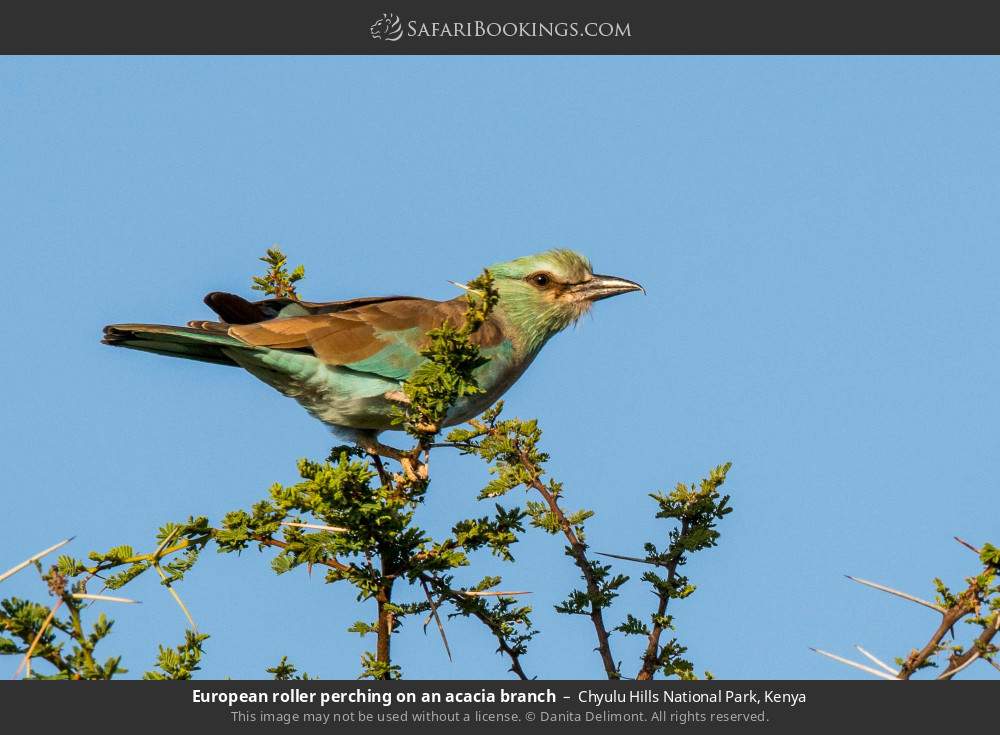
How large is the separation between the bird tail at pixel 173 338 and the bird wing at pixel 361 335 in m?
0.09

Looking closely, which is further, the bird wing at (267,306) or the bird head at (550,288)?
the bird head at (550,288)

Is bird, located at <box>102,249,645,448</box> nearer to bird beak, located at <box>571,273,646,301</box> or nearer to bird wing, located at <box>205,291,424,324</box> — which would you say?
bird wing, located at <box>205,291,424,324</box>

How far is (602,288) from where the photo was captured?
7.39m

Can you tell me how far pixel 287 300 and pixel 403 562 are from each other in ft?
8.26

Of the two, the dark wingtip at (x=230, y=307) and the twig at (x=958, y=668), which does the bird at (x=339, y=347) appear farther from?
the twig at (x=958, y=668)

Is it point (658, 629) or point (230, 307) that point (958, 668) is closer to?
point (658, 629)

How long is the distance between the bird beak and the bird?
573mm

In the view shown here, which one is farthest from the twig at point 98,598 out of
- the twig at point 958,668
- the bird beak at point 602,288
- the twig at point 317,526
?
the bird beak at point 602,288

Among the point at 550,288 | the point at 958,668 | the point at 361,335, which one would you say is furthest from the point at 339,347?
the point at 958,668

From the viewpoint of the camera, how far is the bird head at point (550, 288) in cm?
726
